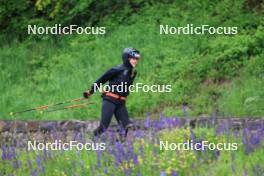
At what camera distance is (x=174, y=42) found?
618 inches

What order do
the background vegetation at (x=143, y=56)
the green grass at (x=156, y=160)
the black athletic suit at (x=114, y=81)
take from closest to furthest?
1. the green grass at (x=156, y=160)
2. the black athletic suit at (x=114, y=81)
3. the background vegetation at (x=143, y=56)

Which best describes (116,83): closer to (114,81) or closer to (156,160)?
(114,81)

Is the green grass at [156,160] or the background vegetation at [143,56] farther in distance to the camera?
the background vegetation at [143,56]

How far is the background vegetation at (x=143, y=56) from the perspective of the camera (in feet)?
43.4

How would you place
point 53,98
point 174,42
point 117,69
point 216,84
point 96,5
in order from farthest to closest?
1. point 96,5
2. point 174,42
3. point 53,98
4. point 216,84
5. point 117,69

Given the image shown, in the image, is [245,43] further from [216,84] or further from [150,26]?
[150,26]

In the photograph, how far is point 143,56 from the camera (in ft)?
50.7

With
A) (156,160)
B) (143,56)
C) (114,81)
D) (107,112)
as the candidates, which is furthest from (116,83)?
(143,56)

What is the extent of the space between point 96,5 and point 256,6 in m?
4.71

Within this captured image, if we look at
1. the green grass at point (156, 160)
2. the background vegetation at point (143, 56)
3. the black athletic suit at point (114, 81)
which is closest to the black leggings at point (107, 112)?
the black athletic suit at point (114, 81)

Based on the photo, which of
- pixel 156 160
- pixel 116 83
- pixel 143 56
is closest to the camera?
pixel 156 160

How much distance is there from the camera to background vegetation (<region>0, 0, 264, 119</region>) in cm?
1322

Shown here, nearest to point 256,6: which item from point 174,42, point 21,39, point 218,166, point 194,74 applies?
point 174,42

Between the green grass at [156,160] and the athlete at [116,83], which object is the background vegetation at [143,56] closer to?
the athlete at [116,83]
